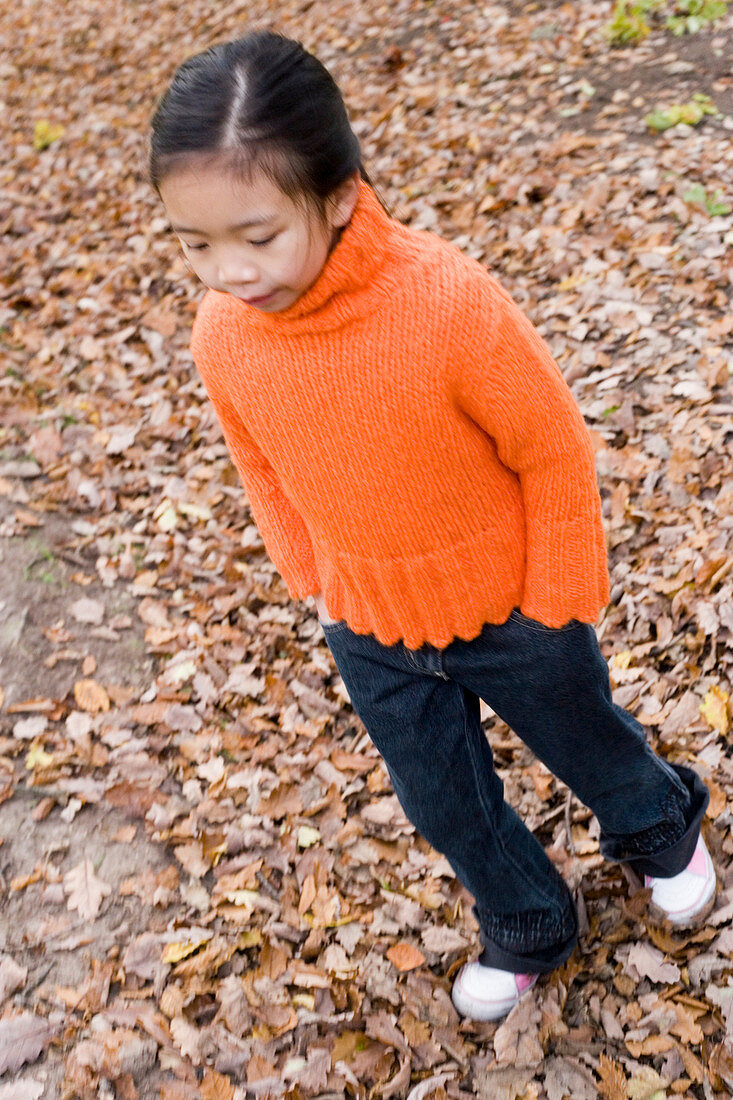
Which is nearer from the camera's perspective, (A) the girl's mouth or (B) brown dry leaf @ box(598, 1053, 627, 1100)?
(A) the girl's mouth

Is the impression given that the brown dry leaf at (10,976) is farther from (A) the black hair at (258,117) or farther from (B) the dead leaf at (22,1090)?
(A) the black hair at (258,117)

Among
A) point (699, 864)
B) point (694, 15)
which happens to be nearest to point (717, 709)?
point (699, 864)

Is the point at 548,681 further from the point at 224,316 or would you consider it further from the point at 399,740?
the point at 224,316

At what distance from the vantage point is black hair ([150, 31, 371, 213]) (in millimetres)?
1557

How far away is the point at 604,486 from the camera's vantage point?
4.21 m

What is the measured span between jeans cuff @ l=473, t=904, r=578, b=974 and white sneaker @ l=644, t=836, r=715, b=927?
0.31 m

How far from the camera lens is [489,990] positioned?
2.79 m

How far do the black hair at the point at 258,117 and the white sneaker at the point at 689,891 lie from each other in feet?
7.33

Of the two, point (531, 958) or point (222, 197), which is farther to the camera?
point (531, 958)

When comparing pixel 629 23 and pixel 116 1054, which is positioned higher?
pixel 629 23

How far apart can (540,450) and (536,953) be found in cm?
160

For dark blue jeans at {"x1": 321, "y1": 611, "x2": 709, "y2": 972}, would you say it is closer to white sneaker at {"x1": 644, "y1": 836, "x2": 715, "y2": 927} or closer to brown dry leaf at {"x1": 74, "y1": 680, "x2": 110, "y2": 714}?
white sneaker at {"x1": 644, "y1": 836, "x2": 715, "y2": 927}

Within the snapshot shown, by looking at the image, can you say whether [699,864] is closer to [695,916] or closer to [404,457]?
[695,916]

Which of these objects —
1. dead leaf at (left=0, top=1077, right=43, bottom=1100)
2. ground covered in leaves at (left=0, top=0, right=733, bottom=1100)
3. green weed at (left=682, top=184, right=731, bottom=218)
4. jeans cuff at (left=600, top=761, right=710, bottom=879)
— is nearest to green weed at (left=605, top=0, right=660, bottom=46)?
ground covered in leaves at (left=0, top=0, right=733, bottom=1100)
